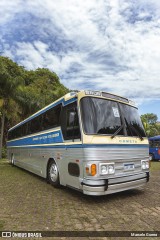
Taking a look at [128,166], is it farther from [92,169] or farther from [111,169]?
[92,169]

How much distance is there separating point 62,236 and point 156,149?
61.5 feet

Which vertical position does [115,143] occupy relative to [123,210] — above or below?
above

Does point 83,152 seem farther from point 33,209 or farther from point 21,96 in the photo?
point 21,96

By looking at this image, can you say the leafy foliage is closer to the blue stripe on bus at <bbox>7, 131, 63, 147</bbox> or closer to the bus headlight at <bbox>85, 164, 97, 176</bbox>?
the blue stripe on bus at <bbox>7, 131, 63, 147</bbox>

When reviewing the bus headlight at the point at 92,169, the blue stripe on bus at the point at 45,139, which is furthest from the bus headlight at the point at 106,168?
the blue stripe on bus at the point at 45,139

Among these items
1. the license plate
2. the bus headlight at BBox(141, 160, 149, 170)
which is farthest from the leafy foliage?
the license plate

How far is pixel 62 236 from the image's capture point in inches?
150

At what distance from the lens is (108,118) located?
6.02 metres

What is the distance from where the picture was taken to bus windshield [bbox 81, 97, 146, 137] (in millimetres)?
5711

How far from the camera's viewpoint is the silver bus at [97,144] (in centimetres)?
545

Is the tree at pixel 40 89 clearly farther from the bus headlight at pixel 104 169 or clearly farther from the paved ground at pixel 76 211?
the bus headlight at pixel 104 169

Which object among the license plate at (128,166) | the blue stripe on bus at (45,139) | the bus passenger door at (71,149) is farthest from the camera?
the blue stripe on bus at (45,139)

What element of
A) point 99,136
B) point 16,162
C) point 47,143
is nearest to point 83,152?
point 99,136

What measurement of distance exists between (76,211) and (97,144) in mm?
1614
